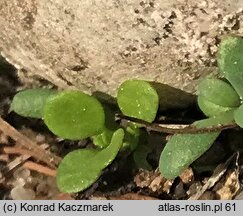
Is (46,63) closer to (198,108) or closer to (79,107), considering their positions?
(79,107)

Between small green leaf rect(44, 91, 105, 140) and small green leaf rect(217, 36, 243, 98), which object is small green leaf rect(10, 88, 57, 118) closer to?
small green leaf rect(44, 91, 105, 140)

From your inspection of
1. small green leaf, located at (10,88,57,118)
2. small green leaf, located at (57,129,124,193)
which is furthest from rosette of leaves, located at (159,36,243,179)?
small green leaf, located at (10,88,57,118)

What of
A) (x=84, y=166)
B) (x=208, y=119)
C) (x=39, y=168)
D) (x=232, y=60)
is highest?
(x=232, y=60)

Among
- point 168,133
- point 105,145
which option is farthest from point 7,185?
point 168,133

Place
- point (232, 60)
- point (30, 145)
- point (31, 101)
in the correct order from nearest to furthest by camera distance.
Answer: point (232, 60) < point (31, 101) < point (30, 145)

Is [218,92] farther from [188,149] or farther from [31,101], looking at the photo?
[31,101]

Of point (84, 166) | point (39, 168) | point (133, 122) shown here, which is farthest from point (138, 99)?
point (39, 168)

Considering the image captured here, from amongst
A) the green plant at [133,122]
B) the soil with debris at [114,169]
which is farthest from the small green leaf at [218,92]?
the soil with debris at [114,169]

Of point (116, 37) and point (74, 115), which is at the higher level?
point (116, 37)
